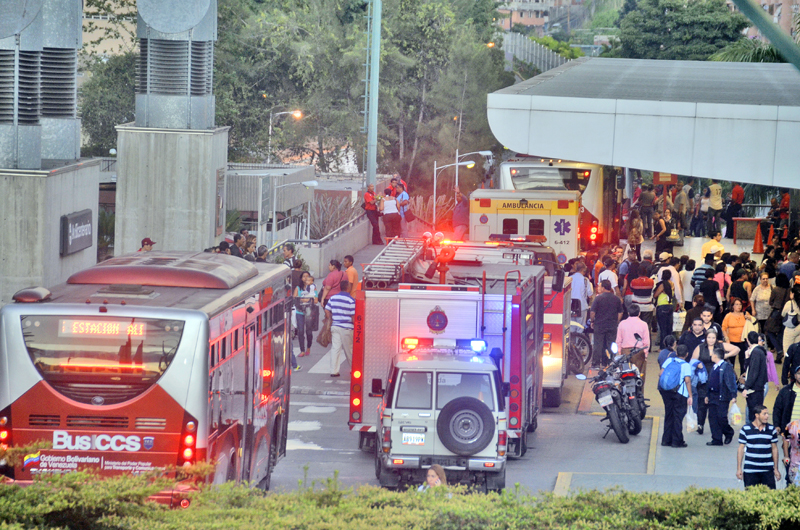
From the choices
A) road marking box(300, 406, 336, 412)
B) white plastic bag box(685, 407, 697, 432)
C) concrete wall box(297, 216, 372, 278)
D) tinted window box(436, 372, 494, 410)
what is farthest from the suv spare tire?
concrete wall box(297, 216, 372, 278)

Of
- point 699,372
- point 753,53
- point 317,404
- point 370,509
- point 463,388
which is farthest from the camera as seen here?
point 753,53

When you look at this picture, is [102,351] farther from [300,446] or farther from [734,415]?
[734,415]

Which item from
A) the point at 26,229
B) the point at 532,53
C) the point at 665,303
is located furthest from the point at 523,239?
the point at 532,53

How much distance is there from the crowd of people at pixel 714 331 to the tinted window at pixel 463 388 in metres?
2.66

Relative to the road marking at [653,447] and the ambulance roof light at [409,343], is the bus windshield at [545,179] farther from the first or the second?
the ambulance roof light at [409,343]

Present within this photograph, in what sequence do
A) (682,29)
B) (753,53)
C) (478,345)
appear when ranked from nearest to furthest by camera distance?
(478,345) → (753,53) → (682,29)

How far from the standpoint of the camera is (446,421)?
469 inches

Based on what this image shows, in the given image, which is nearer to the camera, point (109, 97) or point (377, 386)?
point (377, 386)

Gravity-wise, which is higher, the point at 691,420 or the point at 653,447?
the point at 691,420

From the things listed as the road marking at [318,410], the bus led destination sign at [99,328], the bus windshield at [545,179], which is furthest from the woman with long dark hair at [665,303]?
the bus led destination sign at [99,328]

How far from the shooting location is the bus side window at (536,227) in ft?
84.2

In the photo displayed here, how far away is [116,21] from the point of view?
41.1m

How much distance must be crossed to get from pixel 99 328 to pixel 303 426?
22.5ft

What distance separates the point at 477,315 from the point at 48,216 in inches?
260
